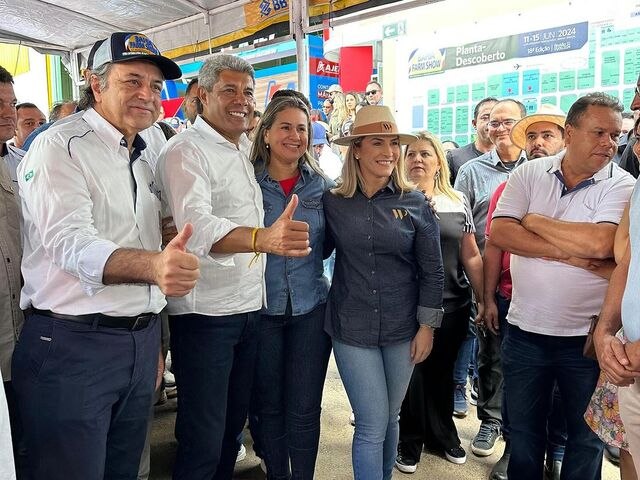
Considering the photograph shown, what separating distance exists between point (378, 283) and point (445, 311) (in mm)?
701

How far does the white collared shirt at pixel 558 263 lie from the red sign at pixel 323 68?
236 cm

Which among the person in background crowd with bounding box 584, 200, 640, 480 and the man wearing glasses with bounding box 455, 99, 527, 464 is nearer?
the person in background crowd with bounding box 584, 200, 640, 480

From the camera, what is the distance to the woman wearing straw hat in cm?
207

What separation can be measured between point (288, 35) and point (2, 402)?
3570 mm

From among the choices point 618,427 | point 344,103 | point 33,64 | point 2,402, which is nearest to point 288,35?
point 344,103

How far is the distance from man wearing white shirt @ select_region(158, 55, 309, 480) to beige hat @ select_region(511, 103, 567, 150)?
1617 millimetres

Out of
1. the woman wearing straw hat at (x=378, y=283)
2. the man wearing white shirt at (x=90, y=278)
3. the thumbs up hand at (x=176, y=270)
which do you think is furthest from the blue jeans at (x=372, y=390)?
the thumbs up hand at (x=176, y=270)

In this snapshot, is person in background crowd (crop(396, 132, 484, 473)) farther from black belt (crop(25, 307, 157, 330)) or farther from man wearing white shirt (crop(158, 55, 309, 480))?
black belt (crop(25, 307, 157, 330))

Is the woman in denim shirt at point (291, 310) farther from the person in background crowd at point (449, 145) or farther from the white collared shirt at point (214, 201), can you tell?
the person in background crowd at point (449, 145)

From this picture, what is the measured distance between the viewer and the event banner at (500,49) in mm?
3752

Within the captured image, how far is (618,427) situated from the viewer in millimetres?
1709

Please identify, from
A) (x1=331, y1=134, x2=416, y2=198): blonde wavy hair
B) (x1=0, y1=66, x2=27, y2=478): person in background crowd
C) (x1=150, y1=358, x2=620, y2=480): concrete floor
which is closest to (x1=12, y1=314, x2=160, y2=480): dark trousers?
(x1=0, y1=66, x2=27, y2=478): person in background crowd

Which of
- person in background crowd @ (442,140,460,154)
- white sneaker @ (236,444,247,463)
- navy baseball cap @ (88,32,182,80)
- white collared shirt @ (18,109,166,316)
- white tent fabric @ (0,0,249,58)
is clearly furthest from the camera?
person in background crowd @ (442,140,460,154)

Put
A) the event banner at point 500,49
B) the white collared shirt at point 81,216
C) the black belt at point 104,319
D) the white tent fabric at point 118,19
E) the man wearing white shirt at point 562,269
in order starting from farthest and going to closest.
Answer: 1. the white tent fabric at point 118,19
2. the event banner at point 500,49
3. the man wearing white shirt at point 562,269
4. the black belt at point 104,319
5. the white collared shirt at point 81,216
